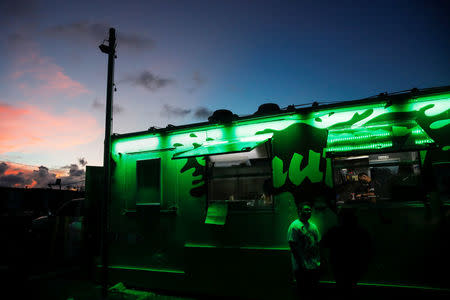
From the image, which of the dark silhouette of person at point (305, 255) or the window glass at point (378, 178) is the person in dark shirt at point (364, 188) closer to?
the window glass at point (378, 178)

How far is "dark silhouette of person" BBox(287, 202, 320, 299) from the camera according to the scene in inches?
177

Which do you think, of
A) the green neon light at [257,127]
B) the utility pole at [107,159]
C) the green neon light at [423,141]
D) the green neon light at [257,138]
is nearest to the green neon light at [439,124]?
the green neon light at [423,141]

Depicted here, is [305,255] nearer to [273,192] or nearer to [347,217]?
[347,217]

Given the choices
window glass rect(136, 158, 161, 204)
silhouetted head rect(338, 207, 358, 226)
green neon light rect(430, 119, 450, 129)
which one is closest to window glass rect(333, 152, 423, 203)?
silhouetted head rect(338, 207, 358, 226)

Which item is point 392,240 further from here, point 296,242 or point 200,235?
point 200,235

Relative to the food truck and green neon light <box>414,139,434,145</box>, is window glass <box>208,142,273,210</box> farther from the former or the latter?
green neon light <box>414,139,434,145</box>

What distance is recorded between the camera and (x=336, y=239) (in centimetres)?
504

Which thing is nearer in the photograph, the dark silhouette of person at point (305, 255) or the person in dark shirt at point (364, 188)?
the dark silhouette of person at point (305, 255)

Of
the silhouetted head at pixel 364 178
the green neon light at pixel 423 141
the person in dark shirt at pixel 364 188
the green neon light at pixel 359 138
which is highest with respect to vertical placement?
the green neon light at pixel 359 138

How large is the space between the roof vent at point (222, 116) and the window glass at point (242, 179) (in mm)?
949

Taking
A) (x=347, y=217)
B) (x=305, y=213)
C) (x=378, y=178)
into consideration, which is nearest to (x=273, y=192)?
(x=305, y=213)

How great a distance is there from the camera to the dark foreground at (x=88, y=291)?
15.5 feet

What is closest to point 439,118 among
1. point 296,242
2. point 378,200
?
point 378,200

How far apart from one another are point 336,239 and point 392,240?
104 centimetres
